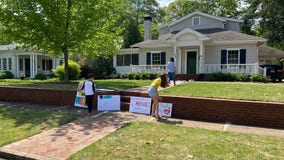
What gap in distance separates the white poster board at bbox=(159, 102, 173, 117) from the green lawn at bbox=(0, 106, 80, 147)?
114 inches

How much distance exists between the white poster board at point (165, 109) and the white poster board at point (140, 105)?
18.2 inches

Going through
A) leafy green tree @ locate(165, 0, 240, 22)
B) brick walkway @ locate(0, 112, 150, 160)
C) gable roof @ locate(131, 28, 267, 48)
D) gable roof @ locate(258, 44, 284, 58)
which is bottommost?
brick walkway @ locate(0, 112, 150, 160)

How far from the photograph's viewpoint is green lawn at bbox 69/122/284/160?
4.38 m

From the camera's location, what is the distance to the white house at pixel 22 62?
27.3m

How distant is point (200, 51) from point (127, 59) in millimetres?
9125

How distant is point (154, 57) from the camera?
860 inches

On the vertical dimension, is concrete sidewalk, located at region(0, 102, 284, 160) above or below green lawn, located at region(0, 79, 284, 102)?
below

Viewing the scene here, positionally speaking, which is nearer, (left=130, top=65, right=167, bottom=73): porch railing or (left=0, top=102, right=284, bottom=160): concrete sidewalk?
(left=0, top=102, right=284, bottom=160): concrete sidewalk

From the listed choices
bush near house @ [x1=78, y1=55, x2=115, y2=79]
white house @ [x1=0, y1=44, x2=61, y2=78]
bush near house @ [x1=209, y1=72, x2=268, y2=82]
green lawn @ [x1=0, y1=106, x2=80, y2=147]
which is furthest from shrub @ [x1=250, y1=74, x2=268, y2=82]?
white house @ [x1=0, y1=44, x2=61, y2=78]

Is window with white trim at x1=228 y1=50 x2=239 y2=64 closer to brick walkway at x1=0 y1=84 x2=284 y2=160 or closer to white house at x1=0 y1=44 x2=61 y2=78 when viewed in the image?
brick walkway at x1=0 y1=84 x2=284 y2=160

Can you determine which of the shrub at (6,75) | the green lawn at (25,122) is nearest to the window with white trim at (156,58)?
the green lawn at (25,122)

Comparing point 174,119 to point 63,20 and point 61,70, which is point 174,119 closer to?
point 63,20

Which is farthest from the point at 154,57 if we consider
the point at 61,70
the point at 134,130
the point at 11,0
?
the point at 134,130

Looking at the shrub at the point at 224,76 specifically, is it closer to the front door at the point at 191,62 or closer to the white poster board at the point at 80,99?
the front door at the point at 191,62
